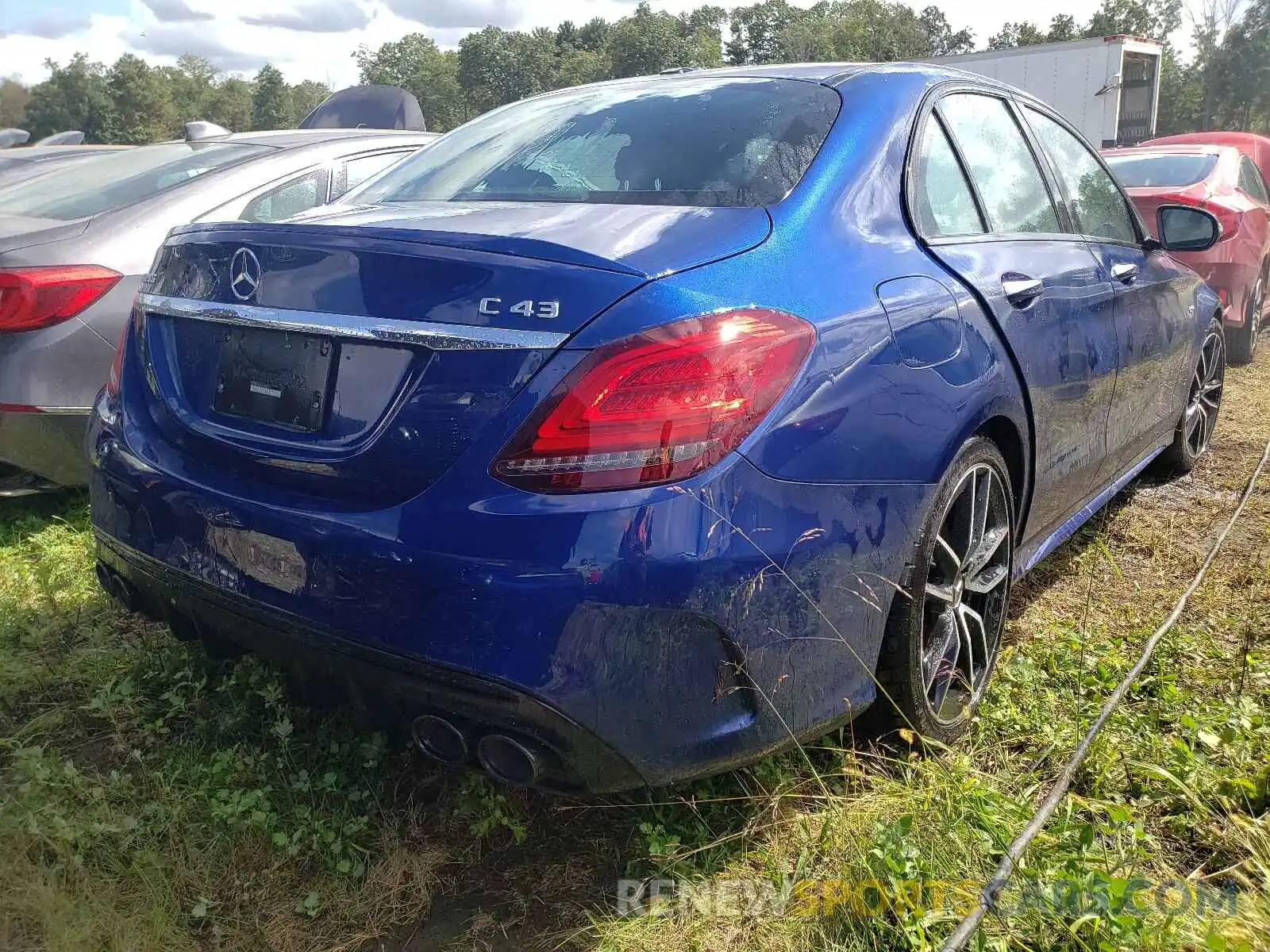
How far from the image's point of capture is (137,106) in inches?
2510

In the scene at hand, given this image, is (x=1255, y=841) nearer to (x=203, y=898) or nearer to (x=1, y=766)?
(x=203, y=898)

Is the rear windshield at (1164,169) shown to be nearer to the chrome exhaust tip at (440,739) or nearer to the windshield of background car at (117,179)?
the windshield of background car at (117,179)

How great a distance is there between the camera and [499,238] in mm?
1748

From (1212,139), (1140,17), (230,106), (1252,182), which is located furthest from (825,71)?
(230,106)

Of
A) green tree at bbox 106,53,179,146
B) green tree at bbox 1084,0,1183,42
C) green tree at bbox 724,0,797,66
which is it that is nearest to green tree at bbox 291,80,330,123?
green tree at bbox 106,53,179,146

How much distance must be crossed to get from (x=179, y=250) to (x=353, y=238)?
0.52 meters

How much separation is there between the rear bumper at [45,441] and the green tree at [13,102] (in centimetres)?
7680

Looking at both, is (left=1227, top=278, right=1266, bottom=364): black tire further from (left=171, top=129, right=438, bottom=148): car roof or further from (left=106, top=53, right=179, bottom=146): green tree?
(left=106, top=53, right=179, bottom=146): green tree

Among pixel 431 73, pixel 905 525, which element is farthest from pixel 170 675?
pixel 431 73

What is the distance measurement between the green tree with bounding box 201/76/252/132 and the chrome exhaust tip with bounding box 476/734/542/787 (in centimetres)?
8247

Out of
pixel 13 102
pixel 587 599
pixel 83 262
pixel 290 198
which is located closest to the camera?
pixel 587 599

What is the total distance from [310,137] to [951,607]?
3.69m

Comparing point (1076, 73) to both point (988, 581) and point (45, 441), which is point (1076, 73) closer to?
point (988, 581)

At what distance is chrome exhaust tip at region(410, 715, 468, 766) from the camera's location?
1.69 metres
